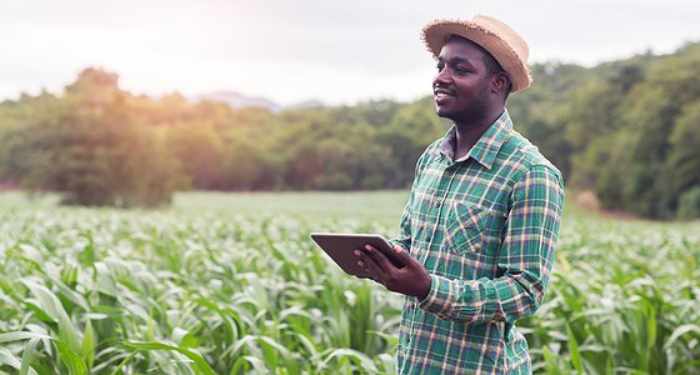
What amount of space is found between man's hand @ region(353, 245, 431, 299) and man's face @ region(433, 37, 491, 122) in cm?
45

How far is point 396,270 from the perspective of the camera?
6.03 ft

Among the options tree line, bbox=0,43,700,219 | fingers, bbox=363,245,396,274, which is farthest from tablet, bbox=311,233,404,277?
tree line, bbox=0,43,700,219

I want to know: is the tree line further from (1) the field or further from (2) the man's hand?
(2) the man's hand

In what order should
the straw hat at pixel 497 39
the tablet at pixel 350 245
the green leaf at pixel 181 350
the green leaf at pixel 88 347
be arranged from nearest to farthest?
the tablet at pixel 350 245, the straw hat at pixel 497 39, the green leaf at pixel 181 350, the green leaf at pixel 88 347

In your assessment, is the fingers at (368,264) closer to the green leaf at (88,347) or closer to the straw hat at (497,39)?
the straw hat at (497,39)

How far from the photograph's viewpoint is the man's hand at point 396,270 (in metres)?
1.83

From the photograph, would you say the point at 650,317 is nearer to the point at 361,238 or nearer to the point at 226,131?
the point at 361,238

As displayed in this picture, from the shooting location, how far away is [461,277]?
2080mm

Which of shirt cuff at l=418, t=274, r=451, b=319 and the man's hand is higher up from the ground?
the man's hand

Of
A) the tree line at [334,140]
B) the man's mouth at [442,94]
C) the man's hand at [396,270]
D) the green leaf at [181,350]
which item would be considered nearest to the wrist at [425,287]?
the man's hand at [396,270]

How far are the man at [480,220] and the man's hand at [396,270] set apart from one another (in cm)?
2

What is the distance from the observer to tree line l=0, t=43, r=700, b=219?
41.1 m

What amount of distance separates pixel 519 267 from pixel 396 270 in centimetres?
34

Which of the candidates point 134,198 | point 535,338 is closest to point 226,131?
point 134,198
